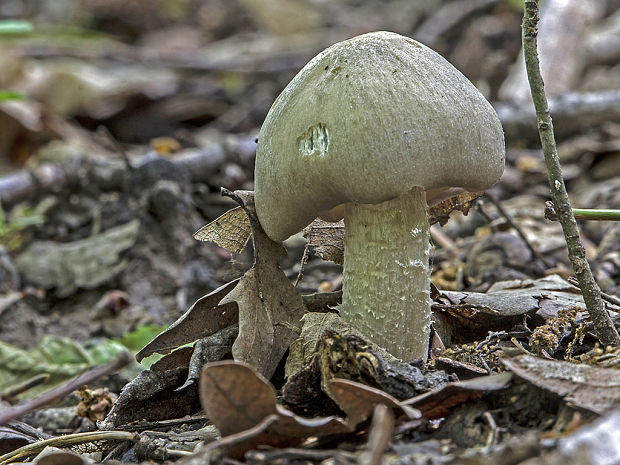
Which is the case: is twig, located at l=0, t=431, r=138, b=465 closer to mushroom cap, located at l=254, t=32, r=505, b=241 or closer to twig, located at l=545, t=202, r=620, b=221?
mushroom cap, located at l=254, t=32, r=505, b=241

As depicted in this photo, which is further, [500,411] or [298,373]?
[298,373]

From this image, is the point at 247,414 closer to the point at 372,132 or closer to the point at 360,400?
the point at 360,400

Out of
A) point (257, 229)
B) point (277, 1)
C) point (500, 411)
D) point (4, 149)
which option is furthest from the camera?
point (277, 1)

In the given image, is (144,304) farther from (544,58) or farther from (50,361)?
(544,58)

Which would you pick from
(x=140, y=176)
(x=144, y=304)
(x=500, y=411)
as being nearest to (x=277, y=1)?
(x=140, y=176)

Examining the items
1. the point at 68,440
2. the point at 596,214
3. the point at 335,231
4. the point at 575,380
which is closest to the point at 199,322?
the point at 68,440

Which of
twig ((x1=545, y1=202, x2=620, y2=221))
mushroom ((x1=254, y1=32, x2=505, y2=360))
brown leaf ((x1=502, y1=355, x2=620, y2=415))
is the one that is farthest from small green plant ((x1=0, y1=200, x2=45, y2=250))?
brown leaf ((x1=502, y1=355, x2=620, y2=415))
